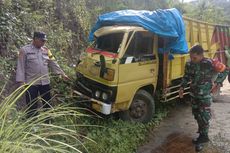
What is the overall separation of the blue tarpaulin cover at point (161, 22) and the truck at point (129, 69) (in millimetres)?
20

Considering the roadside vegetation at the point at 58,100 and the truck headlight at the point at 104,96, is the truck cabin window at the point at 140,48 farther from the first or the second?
the roadside vegetation at the point at 58,100

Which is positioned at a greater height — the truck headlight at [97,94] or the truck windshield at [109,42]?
the truck windshield at [109,42]

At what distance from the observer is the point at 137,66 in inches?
236

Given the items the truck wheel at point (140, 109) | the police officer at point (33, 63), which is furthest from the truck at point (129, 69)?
the police officer at point (33, 63)

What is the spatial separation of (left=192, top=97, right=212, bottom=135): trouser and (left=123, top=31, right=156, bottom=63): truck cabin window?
1401 millimetres

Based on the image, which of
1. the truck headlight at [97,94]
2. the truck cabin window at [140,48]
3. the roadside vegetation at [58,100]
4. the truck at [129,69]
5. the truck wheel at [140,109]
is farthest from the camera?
the truck wheel at [140,109]

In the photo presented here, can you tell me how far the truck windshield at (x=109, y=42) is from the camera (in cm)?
607

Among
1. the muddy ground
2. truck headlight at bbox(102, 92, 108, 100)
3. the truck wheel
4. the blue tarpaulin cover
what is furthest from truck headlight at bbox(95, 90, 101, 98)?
the blue tarpaulin cover

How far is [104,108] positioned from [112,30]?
160 cm

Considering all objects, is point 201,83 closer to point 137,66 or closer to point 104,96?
point 137,66

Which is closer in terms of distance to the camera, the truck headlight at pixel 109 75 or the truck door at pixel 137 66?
the truck headlight at pixel 109 75

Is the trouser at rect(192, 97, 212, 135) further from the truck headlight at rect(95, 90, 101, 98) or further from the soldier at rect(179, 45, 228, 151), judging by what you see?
the truck headlight at rect(95, 90, 101, 98)

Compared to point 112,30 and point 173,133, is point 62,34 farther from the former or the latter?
point 173,133

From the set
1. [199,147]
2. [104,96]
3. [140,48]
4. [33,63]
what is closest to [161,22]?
[140,48]
